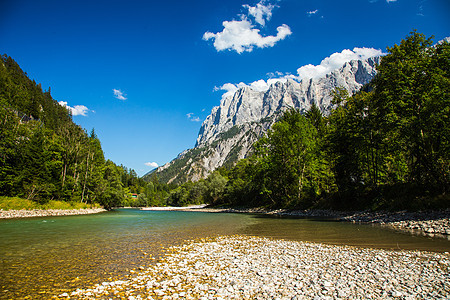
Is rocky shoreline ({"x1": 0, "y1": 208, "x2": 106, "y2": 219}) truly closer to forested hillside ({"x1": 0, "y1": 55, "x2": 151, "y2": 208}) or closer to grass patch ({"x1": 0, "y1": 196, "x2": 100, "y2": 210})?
grass patch ({"x1": 0, "y1": 196, "x2": 100, "y2": 210})

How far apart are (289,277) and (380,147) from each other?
28.8 m

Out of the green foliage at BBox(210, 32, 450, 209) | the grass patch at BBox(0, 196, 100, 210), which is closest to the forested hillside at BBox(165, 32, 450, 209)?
the green foliage at BBox(210, 32, 450, 209)

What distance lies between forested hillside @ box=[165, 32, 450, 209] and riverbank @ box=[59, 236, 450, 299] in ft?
51.4

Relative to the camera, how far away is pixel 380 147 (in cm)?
2964

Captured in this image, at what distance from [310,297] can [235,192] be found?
7576 centimetres

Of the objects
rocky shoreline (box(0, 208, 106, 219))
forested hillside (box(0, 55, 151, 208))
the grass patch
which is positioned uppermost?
forested hillside (box(0, 55, 151, 208))

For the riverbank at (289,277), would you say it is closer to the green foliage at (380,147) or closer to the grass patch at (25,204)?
the green foliage at (380,147)

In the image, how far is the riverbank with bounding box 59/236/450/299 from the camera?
6246mm

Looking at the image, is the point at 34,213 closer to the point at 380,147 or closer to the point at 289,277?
the point at 289,277

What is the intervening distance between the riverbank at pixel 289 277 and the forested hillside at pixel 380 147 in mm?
15682

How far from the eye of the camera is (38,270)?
8719 mm

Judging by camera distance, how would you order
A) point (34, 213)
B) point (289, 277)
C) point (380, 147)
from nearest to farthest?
point (289, 277), point (380, 147), point (34, 213)

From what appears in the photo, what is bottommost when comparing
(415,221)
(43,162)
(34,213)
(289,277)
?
(34,213)

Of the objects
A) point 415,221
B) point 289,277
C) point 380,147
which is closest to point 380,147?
point 380,147
